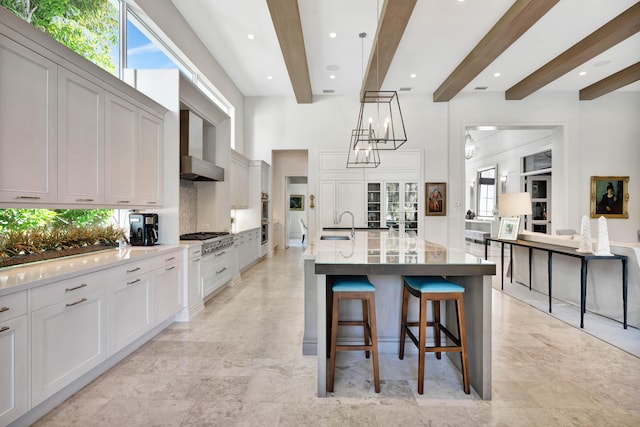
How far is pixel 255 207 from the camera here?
702 centimetres

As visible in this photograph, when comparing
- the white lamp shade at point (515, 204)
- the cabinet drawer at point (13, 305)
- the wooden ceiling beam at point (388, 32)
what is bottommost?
the cabinet drawer at point (13, 305)

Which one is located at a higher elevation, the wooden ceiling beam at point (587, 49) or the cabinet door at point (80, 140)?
the wooden ceiling beam at point (587, 49)

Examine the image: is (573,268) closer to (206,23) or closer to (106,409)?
(106,409)

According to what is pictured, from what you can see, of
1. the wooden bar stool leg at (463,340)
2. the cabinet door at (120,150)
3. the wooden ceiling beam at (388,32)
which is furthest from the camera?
the wooden ceiling beam at (388,32)

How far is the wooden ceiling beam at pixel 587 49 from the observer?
4.20 metres

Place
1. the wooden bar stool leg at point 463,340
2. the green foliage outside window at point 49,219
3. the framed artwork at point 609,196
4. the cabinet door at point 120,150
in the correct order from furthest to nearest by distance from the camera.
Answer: the framed artwork at point 609,196 → the cabinet door at point 120,150 → the green foliage outside window at point 49,219 → the wooden bar stool leg at point 463,340

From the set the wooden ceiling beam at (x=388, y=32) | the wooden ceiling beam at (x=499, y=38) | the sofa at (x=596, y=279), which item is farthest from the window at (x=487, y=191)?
the wooden ceiling beam at (x=388, y=32)

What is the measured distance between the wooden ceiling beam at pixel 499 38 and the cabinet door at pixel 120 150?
4.64 meters

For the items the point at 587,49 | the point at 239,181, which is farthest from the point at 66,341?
the point at 587,49

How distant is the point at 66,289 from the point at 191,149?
8.38 ft

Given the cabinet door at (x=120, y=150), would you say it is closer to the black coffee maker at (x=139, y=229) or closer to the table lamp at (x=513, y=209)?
the black coffee maker at (x=139, y=229)

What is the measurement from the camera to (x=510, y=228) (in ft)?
15.6

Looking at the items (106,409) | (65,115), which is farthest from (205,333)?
(65,115)

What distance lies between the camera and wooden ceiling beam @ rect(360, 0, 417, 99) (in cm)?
367
